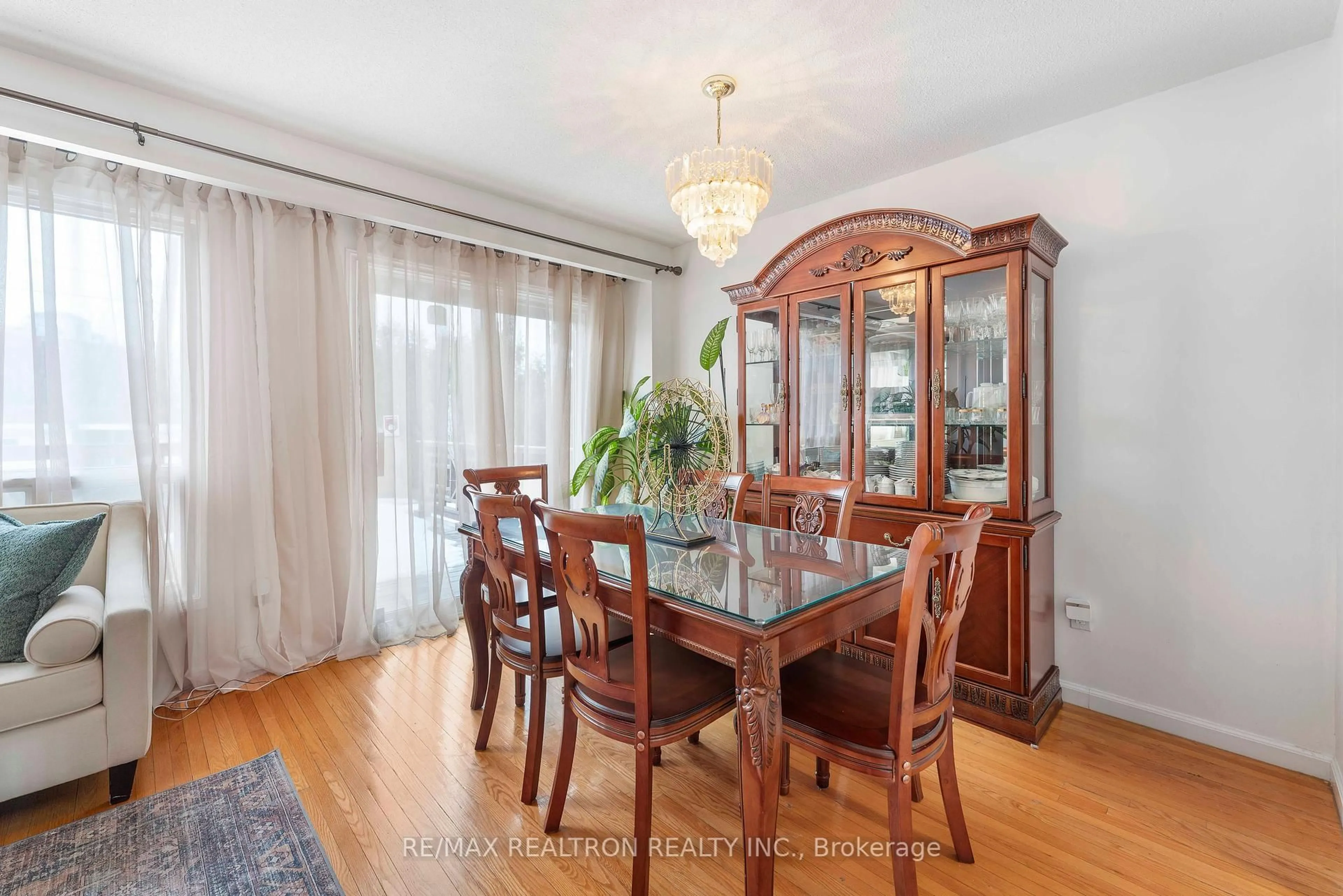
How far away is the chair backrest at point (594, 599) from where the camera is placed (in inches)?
57.6

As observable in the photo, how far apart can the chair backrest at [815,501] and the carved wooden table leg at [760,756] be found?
1.00 meters

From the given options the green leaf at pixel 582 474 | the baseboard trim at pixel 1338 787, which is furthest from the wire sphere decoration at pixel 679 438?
the baseboard trim at pixel 1338 787

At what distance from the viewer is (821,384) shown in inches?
120

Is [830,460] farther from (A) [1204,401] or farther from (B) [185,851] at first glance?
(B) [185,851]

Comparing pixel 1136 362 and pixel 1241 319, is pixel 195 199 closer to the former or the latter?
pixel 1136 362

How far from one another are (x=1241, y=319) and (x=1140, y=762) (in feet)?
5.56

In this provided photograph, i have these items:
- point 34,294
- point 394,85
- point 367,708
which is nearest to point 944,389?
point 394,85

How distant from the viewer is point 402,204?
312cm

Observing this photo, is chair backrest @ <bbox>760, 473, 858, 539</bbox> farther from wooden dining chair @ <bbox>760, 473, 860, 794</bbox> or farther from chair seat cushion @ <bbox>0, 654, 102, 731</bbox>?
chair seat cushion @ <bbox>0, 654, 102, 731</bbox>

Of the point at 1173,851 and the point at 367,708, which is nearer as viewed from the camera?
the point at 1173,851

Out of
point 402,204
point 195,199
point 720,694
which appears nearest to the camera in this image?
point 720,694

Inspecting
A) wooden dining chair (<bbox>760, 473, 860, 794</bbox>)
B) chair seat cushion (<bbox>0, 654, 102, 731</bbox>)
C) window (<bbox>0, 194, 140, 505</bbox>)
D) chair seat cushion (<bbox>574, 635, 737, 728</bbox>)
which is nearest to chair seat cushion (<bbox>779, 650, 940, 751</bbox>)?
chair seat cushion (<bbox>574, 635, 737, 728</bbox>)

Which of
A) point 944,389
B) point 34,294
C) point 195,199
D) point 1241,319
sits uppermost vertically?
point 195,199

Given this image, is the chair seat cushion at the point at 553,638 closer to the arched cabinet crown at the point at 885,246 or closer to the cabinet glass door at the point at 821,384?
the cabinet glass door at the point at 821,384
